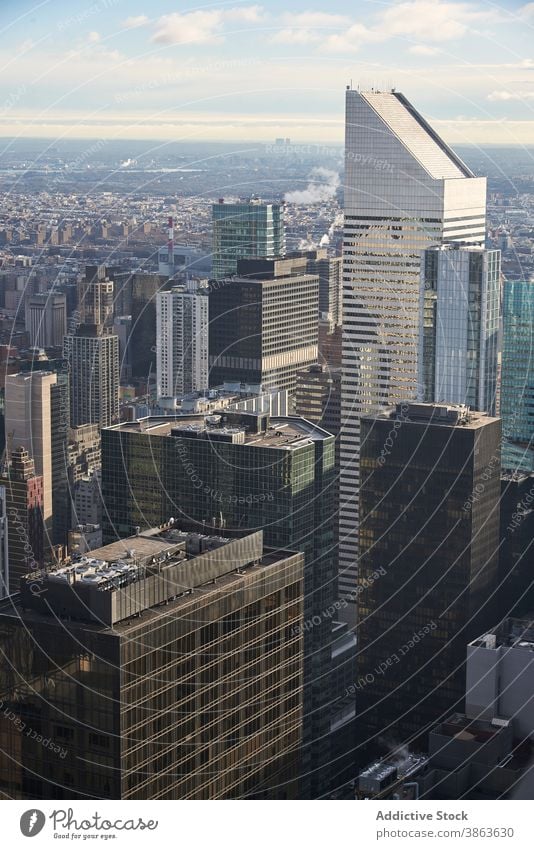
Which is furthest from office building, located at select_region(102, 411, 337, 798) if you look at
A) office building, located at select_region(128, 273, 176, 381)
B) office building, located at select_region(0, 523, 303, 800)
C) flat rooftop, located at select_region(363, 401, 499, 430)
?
office building, located at select_region(0, 523, 303, 800)

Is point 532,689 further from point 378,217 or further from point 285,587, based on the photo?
point 378,217

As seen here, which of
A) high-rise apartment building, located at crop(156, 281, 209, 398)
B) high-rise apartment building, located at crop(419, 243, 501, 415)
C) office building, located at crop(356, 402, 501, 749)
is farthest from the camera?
high-rise apartment building, located at crop(156, 281, 209, 398)

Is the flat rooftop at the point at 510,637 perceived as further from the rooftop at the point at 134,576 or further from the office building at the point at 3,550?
the rooftop at the point at 134,576

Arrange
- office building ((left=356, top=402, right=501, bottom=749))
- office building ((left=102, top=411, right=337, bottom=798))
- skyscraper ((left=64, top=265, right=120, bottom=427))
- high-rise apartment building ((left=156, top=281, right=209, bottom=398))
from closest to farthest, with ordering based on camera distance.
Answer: office building ((left=102, top=411, right=337, bottom=798)) → office building ((left=356, top=402, right=501, bottom=749)) → skyscraper ((left=64, top=265, right=120, bottom=427)) → high-rise apartment building ((left=156, top=281, right=209, bottom=398))

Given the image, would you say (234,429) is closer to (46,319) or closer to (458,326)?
(458,326)

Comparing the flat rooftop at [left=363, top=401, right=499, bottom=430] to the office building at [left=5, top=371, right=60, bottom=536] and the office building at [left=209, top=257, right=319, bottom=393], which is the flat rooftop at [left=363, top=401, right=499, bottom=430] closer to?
the office building at [left=5, top=371, right=60, bottom=536]

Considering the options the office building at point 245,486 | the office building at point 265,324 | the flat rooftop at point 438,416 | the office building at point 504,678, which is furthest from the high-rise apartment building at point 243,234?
the office building at point 504,678

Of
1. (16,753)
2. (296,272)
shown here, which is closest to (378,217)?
(296,272)
